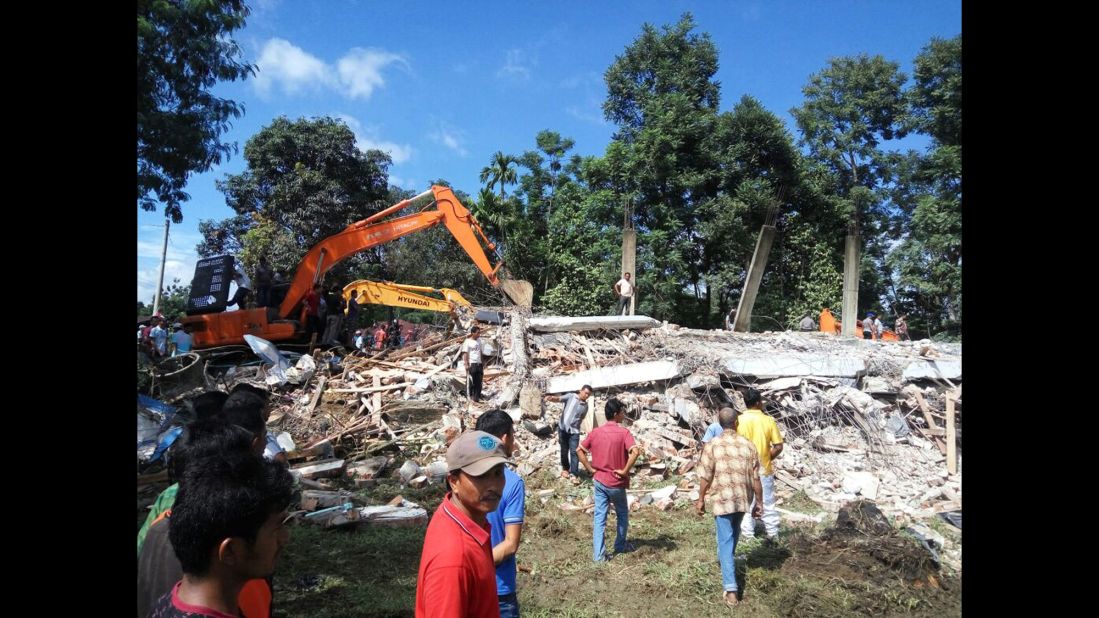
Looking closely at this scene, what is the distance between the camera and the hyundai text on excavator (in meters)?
12.9

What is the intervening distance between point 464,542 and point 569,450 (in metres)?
7.09

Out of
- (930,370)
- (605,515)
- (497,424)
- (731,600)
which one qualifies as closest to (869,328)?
(930,370)

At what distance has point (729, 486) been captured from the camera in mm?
4785

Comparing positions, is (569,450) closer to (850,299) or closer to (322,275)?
(322,275)

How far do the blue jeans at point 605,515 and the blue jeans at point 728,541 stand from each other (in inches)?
44.0

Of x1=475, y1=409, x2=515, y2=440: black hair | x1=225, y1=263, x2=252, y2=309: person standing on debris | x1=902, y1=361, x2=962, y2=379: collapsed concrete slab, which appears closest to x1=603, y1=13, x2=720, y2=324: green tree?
x1=902, y1=361, x2=962, y2=379: collapsed concrete slab

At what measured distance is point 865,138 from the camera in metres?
23.9

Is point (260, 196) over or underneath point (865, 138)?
underneath
